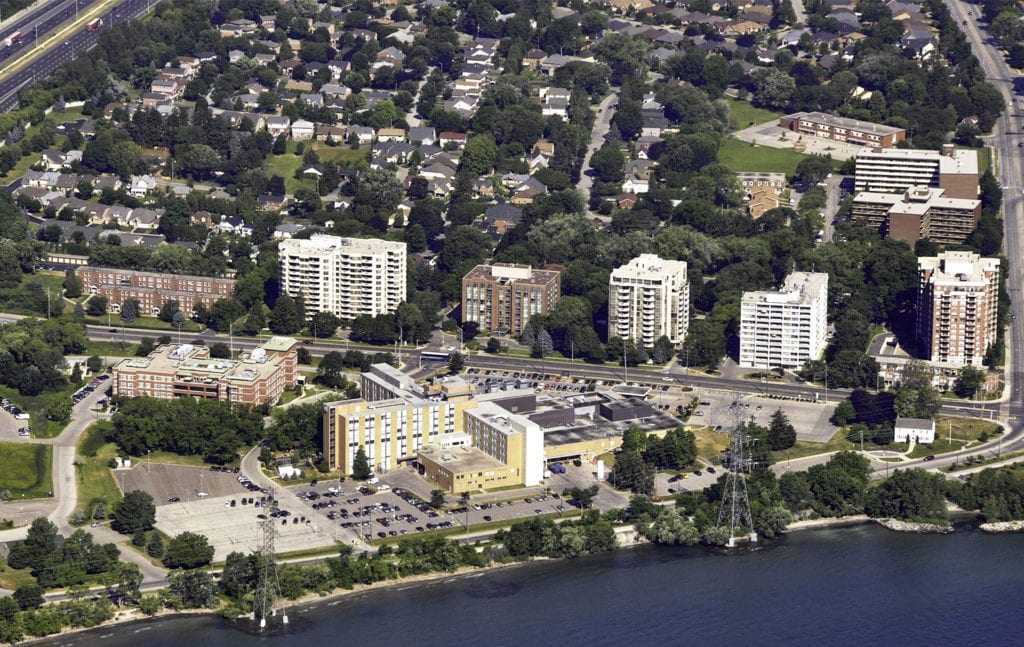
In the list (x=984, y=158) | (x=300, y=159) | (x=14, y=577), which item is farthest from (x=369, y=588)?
(x=984, y=158)

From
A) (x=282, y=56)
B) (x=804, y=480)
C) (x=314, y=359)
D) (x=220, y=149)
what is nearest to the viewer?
(x=804, y=480)

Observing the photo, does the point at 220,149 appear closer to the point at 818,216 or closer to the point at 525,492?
the point at 818,216

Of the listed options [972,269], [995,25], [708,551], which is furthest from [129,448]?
[995,25]

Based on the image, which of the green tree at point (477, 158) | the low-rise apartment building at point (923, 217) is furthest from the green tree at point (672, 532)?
the green tree at point (477, 158)

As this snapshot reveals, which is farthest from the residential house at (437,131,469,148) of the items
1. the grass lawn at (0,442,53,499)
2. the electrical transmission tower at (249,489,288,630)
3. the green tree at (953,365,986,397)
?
the electrical transmission tower at (249,489,288,630)

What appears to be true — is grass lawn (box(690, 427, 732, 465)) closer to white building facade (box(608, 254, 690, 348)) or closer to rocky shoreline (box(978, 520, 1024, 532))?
white building facade (box(608, 254, 690, 348))

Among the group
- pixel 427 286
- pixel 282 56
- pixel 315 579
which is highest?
pixel 282 56

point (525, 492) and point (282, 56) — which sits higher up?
point (282, 56)
